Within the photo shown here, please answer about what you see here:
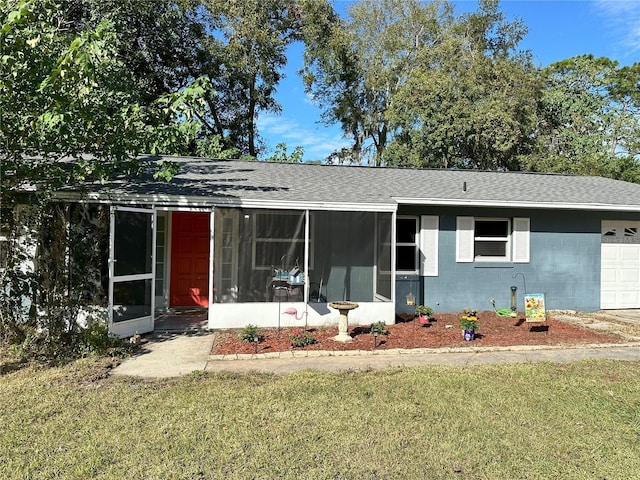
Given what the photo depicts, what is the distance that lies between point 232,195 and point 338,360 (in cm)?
358

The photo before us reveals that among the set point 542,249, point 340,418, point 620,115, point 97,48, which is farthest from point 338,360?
point 620,115

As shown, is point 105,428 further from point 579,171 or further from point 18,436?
point 579,171

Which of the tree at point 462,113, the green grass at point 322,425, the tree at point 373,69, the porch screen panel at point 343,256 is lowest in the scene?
the green grass at point 322,425

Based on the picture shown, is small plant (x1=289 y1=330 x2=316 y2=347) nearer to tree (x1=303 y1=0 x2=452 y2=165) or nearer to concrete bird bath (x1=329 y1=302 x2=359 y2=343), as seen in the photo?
concrete bird bath (x1=329 y1=302 x2=359 y2=343)

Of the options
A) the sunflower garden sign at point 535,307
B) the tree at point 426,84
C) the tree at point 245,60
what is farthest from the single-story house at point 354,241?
the tree at point 245,60

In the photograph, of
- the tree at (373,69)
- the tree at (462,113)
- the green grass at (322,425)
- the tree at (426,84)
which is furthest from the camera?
the tree at (373,69)

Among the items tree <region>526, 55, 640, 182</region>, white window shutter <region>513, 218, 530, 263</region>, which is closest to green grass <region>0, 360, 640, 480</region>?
white window shutter <region>513, 218, 530, 263</region>

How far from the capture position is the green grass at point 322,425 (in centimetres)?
331

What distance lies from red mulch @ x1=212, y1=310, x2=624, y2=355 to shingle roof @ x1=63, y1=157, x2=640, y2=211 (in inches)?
93.0

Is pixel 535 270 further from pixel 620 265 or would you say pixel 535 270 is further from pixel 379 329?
pixel 379 329

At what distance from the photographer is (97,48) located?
16.1 ft

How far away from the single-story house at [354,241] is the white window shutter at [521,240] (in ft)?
0.08

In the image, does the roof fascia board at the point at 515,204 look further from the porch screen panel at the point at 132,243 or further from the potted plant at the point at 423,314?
the porch screen panel at the point at 132,243

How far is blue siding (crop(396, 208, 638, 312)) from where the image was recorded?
9.89m
